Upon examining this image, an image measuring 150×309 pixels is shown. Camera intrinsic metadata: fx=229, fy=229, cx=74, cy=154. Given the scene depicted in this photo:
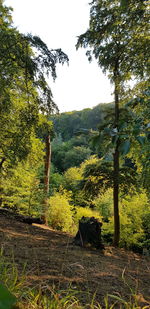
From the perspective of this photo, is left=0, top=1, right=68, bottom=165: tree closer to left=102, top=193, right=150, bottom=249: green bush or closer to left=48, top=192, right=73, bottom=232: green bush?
left=48, top=192, right=73, bottom=232: green bush

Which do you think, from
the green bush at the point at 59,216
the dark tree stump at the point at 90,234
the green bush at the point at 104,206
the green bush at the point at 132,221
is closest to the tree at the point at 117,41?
the dark tree stump at the point at 90,234

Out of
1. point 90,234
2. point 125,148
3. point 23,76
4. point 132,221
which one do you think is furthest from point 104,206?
point 125,148

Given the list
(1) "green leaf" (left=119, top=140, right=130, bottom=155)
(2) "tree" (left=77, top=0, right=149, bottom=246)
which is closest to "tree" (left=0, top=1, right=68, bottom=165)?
(2) "tree" (left=77, top=0, right=149, bottom=246)

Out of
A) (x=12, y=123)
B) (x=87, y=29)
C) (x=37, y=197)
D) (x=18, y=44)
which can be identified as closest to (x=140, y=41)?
(x=87, y=29)

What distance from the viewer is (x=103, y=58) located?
19.6 ft

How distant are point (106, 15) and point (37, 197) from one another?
5.99m

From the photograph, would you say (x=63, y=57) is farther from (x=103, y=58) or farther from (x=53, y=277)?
(x=53, y=277)

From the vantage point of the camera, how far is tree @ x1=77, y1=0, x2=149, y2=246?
4.92m

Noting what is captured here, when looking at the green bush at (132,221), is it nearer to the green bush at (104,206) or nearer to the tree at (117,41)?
the green bush at (104,206)

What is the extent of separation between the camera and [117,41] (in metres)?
5.71

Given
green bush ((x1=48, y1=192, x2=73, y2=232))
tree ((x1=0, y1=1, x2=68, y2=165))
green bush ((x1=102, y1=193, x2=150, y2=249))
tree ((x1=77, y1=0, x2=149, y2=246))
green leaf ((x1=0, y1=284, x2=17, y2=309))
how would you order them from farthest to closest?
green bush ((x1=102, y1=193, x2=150, y2=249))
green bush ((x1=48, y1=192, x2=73, y2=232))
tree ((x1=77, y1=0, x2=149, y2=246))
tree ((x1=0, y1=1, x2=68, y2=165))
green leaf ((x1=0, y1=284, x2=17, y2=309))

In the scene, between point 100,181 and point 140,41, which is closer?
point 140,41

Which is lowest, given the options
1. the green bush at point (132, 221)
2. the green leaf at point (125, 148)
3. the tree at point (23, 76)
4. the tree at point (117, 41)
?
the green bush at point (132, 221)

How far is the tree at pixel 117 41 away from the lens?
16.1 feet
